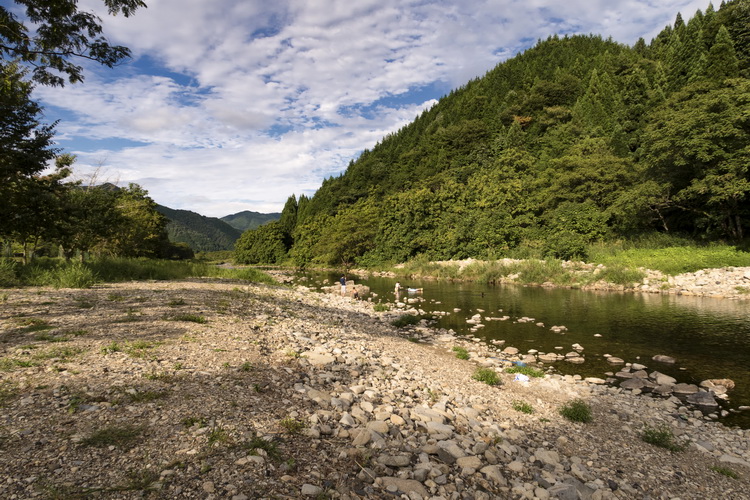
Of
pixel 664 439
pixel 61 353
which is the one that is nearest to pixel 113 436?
pixel 61 353

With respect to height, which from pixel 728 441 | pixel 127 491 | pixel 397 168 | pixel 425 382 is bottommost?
pixel 728 441

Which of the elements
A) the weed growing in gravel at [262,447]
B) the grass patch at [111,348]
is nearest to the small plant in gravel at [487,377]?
the weed growing in gravel at [262,447]

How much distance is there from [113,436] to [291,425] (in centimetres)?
244

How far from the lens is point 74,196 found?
27094mm

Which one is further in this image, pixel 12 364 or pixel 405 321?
pixel 405 321

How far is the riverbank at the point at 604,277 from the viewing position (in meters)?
26.4

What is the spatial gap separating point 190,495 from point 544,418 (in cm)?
804

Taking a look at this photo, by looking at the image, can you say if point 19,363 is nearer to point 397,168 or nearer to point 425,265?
point 425,265

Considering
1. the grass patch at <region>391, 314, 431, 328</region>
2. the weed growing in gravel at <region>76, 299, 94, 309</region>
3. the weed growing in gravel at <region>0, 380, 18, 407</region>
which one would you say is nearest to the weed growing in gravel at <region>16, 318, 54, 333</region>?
the weed growing in gravel at <region>76, 299, 94, 309</region>

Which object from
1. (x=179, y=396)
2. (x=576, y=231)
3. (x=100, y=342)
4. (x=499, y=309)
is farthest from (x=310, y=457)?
(x=576, y=231)

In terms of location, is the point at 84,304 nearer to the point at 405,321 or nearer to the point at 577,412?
the point at 405,321

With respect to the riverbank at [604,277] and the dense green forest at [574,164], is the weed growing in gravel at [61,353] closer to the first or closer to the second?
the riverbank at [604,277]

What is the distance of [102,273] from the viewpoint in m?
23.0

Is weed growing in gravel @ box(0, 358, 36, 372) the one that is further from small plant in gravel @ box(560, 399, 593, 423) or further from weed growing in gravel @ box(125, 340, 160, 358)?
small plant in gravel @ box(560, 399, 593, 423)
